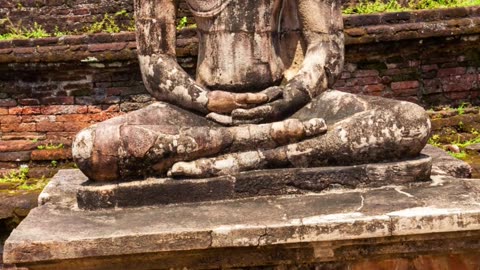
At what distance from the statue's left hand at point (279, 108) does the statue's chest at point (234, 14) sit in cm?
39

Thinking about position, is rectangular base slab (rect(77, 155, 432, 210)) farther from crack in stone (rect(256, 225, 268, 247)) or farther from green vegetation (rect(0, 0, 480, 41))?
green vegetation (rect(0, 0, 480, 41))

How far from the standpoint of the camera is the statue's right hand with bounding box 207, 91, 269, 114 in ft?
11.9

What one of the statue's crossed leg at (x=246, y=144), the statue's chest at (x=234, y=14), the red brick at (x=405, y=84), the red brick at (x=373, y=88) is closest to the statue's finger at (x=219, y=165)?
the statue's crossed leg at (x=246, y=144)

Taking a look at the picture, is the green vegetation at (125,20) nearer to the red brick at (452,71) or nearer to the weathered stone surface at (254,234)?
the red brick at (452,71)

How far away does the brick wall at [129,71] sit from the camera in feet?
23.1

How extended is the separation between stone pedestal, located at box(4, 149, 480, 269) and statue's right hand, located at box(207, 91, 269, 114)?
58cm

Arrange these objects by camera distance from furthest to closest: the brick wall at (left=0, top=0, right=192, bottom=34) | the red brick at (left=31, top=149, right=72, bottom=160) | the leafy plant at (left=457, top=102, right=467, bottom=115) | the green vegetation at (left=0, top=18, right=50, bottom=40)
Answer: the brick wall at (left=0, top=0, right=192, bottom=34) < the green vegetation at (left=0, top=18, right=50, bottom=40) < the leafy plant at (left=457, top=102, right=467, bottom=115) < the red brick at (left=31, top=149, right=72, bottom=160)

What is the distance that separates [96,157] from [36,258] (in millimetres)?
613

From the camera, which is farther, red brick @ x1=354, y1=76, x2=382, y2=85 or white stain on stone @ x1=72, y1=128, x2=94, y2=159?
red brick @ x1=354, y1=76, x2=382, y2=85

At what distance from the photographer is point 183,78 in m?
3.73

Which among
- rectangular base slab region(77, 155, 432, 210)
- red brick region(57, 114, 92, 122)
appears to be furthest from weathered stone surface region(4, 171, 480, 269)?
red brick region(57, 114, 92, 122)

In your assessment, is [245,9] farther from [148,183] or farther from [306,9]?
[148,183]

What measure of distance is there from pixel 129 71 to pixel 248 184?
4.15m

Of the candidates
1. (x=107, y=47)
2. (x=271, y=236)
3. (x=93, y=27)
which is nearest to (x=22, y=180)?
(x=107, y=47)
